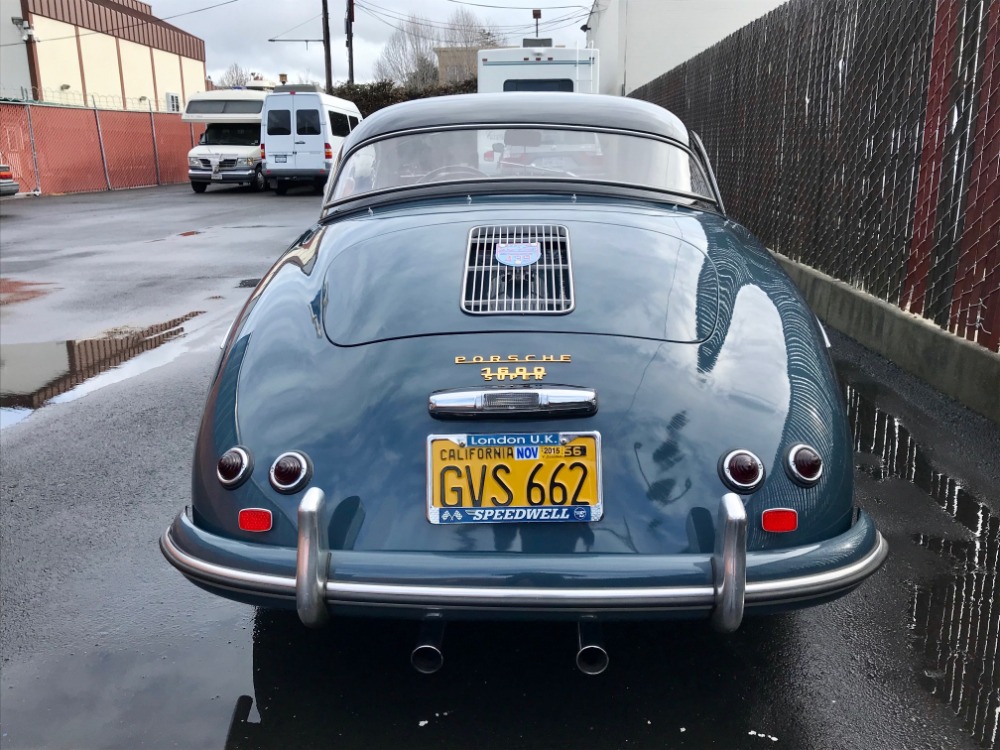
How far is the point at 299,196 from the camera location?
2369 cm

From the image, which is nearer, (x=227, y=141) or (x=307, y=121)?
(x=307, y=121)

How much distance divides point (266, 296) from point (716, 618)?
1.67 meters

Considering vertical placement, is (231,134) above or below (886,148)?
below

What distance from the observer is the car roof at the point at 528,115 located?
12.5 ft

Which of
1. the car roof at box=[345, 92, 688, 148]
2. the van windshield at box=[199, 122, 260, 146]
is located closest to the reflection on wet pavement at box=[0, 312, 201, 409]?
the car roof at box=[345, 92, 688, 148]

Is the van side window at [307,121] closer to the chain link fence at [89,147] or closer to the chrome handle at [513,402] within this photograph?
the chain link fence at [89,147]

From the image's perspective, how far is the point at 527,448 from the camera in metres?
2.20

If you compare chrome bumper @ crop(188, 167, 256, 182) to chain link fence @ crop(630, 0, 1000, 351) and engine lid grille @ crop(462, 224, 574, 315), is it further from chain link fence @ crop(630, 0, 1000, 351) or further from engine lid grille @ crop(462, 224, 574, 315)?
engine lid grille @ crop(462, 224, 574, 315)

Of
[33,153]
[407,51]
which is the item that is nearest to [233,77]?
[407,51]

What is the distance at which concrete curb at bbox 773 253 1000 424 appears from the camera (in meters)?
4.84

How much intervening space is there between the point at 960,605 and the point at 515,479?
170 centimetres

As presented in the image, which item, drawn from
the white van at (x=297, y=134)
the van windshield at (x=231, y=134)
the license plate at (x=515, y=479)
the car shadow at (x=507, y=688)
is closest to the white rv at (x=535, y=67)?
the white van at (x=297, y=134)

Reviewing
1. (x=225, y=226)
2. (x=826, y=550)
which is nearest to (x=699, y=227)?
(x=826, y=550)

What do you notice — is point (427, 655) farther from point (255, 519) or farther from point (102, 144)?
point (102, 144)
